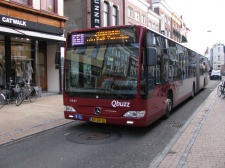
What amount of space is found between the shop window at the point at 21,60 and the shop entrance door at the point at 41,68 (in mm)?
661

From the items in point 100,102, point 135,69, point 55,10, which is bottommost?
point 100,102

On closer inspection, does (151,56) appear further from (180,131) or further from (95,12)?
(95,12)

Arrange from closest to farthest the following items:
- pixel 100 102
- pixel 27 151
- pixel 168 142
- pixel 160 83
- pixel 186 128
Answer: pixel 27 151 → pixel 168 142 → pixel 100 102 → pixel 186 128 → pixel 160 83

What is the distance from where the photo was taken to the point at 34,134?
7840 millimetres

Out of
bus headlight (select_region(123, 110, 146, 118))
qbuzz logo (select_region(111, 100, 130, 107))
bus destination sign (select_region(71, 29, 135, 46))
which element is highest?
bus destination sign (select_region(71, 29, 135, 46))

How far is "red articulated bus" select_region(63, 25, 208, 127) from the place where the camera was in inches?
287

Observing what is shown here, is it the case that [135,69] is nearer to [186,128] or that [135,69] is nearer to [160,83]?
[160,83]

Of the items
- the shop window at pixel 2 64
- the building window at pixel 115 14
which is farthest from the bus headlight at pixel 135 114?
the building window at pixel 115 14

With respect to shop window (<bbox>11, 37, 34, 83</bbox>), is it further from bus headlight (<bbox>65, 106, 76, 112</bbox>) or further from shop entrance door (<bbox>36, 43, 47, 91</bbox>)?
bus headlight (<bbox>65, 106, 76, 112</bbox>)

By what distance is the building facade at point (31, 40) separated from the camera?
13.6 m

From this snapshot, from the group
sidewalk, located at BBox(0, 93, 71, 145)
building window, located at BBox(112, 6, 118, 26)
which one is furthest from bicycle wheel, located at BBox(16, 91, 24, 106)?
building window, located at BBox(112, 6, 118, 26)

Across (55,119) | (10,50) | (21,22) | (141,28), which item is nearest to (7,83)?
(10,50)

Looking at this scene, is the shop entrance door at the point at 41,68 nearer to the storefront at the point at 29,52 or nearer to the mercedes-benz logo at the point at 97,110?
the storefront at the point at 29,52

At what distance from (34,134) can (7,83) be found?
22.0 ft
